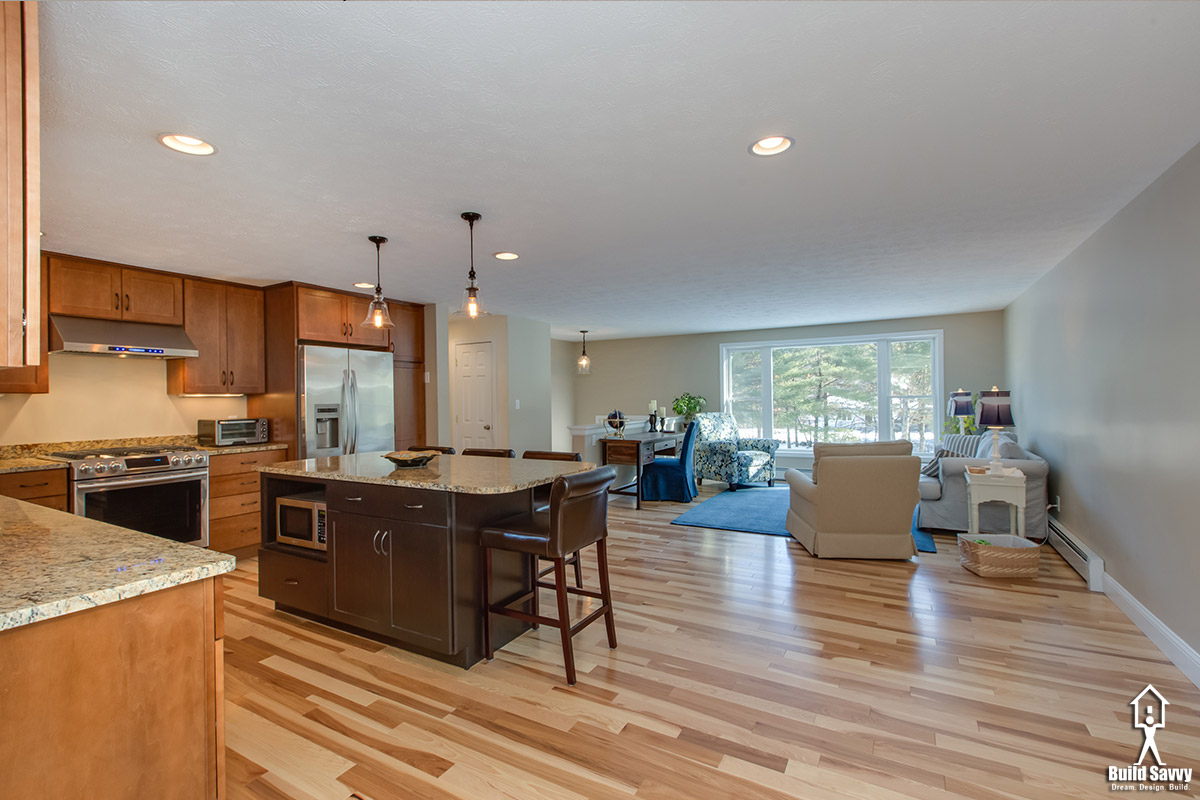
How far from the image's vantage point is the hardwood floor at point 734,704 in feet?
6.07

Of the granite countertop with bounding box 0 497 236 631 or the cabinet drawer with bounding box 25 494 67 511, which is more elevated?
the granite countertop with bounding box 0 497 236 631

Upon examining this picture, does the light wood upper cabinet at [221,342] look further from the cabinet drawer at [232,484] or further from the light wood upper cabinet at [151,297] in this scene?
the cabinet drawer at [232,484]

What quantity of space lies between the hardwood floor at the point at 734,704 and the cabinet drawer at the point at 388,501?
0.70m

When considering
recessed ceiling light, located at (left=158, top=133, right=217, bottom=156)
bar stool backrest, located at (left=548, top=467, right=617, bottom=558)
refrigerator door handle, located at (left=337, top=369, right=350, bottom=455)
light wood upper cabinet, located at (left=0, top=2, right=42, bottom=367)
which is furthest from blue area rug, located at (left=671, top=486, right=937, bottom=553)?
light wood upper cabinet, located at (left=0, top=2, right=42, bottom=367)

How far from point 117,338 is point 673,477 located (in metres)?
5.21

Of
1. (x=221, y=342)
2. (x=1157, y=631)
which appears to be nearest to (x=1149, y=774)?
(x=1157, y=631)

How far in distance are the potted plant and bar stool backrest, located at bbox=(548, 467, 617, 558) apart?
6.04 metres

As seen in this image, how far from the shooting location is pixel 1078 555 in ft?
12.4

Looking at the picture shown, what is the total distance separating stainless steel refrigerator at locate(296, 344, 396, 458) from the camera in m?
4.96

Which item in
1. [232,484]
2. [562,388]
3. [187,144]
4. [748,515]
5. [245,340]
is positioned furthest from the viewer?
[562,388]

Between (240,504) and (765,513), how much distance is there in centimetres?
480

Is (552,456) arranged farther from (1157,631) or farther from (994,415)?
(994,415)

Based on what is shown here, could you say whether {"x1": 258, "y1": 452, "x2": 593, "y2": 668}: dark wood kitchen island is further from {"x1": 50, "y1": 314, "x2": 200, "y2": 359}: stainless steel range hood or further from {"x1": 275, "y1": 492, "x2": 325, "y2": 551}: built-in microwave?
{"x1": 50, "y1": 314, "x2": 200, "y2": 359}: stainless steel range hood

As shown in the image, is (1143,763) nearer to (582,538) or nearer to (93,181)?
(582,538)
